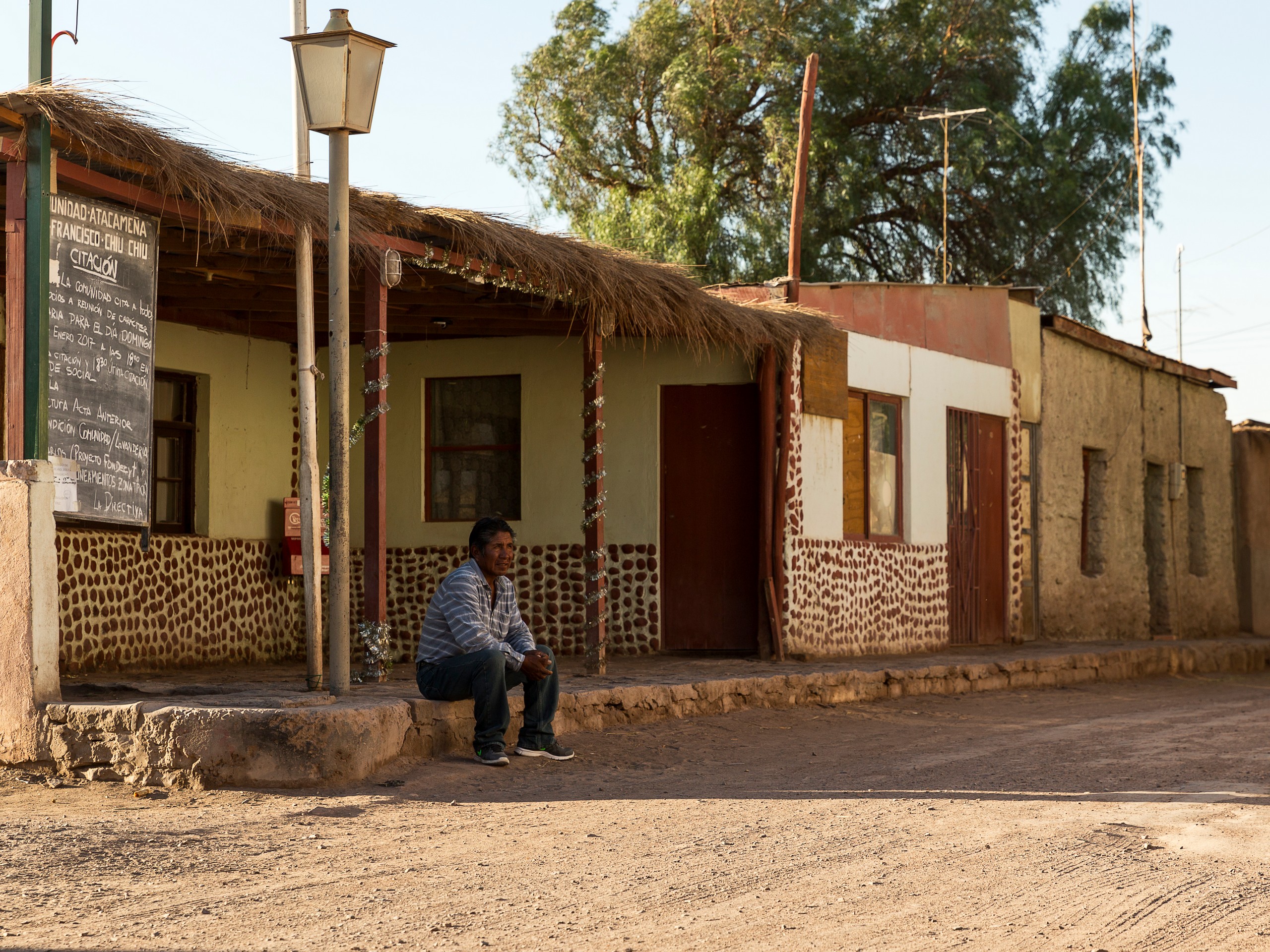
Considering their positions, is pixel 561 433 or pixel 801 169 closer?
pixel 561 433

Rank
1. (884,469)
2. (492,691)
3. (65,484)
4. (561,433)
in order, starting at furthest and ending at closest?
(884,469), (561,433), (492,691), (65,484)

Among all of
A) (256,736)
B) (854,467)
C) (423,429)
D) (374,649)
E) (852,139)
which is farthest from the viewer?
(852,139)

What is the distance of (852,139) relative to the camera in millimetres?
26938

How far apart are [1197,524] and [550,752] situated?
51.5 feet

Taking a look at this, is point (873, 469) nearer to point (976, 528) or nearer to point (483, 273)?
point (976, 528)

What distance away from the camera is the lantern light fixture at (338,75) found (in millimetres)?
7152

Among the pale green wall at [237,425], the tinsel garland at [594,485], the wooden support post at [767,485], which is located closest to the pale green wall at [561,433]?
the wooden support post at [767,485]

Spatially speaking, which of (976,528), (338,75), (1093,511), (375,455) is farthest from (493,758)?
(1093,511)

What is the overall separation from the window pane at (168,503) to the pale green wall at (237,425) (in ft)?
0.45

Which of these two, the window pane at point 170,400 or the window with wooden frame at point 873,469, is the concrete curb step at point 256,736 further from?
the window with wooden frame at point 873,469

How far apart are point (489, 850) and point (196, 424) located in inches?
275

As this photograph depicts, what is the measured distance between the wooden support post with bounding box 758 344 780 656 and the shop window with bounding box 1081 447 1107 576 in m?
6.92

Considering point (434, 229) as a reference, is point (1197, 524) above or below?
below

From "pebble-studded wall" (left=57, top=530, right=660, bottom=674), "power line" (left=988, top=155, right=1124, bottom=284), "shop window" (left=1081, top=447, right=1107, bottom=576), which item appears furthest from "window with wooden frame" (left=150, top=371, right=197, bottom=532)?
"power line" (left=988, top=155, right=1124, bottom=284)
